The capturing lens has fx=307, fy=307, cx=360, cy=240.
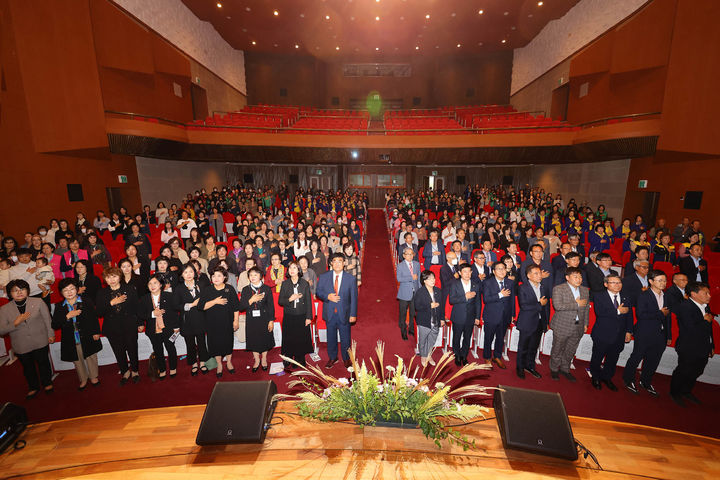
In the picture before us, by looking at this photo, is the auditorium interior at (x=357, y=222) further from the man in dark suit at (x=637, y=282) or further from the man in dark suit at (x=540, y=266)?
the man in dark suit at (x=540, y=266)

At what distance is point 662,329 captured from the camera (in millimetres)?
3609

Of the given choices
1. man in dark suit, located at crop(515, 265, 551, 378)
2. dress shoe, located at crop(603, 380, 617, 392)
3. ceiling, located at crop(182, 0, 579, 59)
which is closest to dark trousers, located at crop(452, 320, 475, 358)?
man in dark suit, located at crop(515, 265, 551, 378)

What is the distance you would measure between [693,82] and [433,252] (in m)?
9.58

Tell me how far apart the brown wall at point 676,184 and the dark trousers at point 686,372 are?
7.99m

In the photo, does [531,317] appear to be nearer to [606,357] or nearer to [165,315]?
[606,357]

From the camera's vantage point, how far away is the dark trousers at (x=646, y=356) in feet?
11.7

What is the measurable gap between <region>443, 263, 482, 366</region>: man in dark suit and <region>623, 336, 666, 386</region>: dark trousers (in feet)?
5.81

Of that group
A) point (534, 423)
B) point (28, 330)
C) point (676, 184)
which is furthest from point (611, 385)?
point (676, 184)

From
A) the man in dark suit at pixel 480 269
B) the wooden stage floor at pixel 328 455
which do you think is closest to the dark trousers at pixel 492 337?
the man in dark suit at pixel 480 269

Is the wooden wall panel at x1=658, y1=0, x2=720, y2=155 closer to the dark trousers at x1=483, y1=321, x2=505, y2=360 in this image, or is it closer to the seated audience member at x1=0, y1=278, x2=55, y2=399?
the dark trousers at x1=483, y1=321, x2=505, y2=360

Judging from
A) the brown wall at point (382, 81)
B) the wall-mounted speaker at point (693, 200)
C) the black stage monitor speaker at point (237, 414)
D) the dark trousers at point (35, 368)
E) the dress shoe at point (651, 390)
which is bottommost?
the dress shoe at point (651, 390)

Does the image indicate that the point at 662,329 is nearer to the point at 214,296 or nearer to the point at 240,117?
the point at 214,296

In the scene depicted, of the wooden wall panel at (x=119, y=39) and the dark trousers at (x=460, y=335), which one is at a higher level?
the wooden wall panel at (x=119, y=39)

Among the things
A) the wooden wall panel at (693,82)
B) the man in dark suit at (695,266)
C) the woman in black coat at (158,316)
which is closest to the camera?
the woman in black coat at (158,316)
